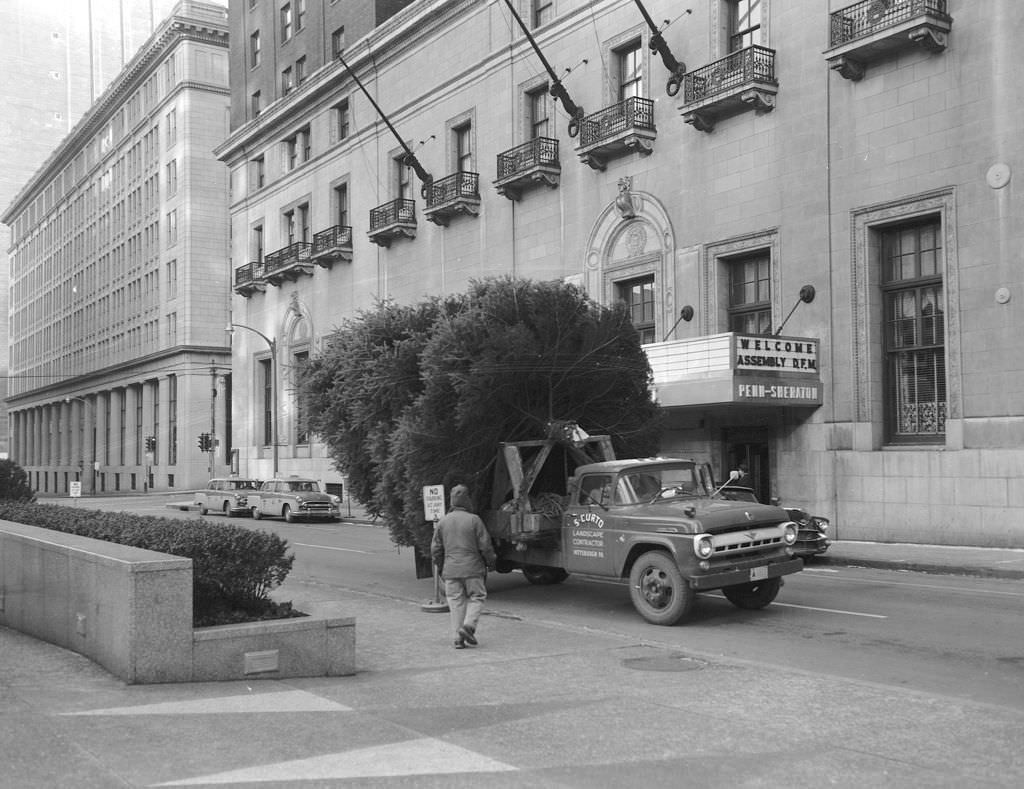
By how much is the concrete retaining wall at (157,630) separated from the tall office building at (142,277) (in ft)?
209

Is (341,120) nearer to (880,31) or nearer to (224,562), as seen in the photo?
(880,31)

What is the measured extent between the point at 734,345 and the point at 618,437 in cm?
942

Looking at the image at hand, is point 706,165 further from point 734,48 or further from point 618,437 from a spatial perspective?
point 618,437

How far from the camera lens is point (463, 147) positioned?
40.3 meters

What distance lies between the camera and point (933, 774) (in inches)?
242

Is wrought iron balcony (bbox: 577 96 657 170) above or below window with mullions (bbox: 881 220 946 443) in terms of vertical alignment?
above

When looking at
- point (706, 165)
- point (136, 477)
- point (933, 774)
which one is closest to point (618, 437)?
point (933, 774)

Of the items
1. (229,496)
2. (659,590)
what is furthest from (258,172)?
(659,590)

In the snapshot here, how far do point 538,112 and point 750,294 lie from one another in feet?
38.1

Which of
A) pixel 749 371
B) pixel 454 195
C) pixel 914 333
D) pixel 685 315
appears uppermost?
pixel 454 195

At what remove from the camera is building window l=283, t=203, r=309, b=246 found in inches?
2061

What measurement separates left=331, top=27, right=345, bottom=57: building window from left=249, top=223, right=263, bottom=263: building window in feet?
38.4

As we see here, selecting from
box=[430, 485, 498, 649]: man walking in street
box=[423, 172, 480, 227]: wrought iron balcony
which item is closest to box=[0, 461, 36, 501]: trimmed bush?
box=[430, 485, 498, 649]: man walking in street

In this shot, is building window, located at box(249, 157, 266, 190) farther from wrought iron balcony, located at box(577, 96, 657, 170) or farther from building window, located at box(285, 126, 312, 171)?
wrought iron balcony, located at box(577, 96, 657, 170)
